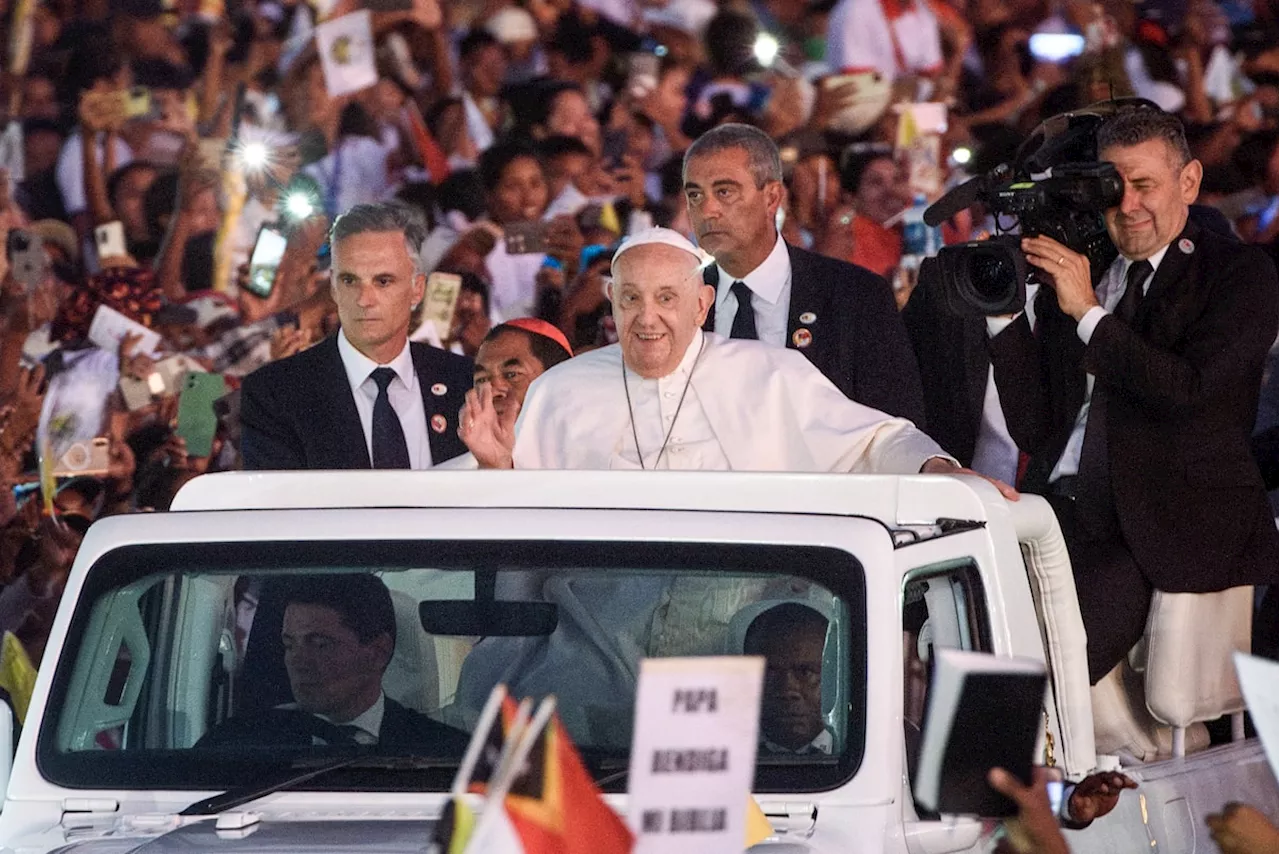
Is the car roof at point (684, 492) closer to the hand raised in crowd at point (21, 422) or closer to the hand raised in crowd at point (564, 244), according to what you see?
the hand raised in crowd at point (21, 422)

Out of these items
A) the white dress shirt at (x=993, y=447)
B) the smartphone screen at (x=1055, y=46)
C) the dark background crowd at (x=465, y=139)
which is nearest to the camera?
the white dress shirt at (x=993, y=447)

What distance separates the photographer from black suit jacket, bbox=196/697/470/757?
395cm

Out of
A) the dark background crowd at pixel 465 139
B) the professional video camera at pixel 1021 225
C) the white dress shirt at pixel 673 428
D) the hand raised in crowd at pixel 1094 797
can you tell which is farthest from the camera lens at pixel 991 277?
the dark background crowd at pixel 465 139

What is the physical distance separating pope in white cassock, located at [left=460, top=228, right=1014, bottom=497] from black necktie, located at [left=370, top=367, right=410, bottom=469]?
106cm

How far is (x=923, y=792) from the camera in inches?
116

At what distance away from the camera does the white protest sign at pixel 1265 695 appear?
2918 mm

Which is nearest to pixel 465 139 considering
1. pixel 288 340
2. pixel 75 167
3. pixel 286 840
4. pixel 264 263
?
pixel 264 263

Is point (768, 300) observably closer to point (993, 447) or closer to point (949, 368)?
point (949, 368)

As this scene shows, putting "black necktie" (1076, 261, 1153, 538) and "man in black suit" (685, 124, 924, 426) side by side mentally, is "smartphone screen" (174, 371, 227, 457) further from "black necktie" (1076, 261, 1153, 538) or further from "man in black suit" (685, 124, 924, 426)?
"black necktie" (1076, 261, 1153, 538)

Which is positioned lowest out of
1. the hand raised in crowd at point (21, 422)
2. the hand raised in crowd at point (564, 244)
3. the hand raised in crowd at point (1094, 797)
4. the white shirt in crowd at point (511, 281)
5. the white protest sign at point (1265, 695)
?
the hand raised in crowd at point (1094, 797)

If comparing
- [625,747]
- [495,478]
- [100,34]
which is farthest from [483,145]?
[625,747]

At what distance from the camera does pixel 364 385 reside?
6883mm

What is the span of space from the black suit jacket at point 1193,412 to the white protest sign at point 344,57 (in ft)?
17.3

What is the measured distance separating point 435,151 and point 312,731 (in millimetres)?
6833
